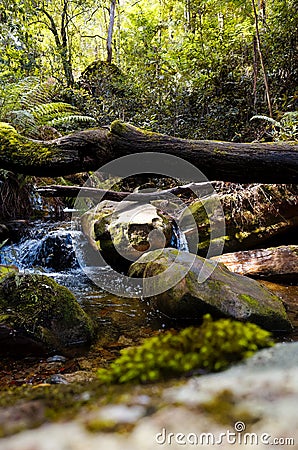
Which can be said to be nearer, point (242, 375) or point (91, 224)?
point (242, 375)

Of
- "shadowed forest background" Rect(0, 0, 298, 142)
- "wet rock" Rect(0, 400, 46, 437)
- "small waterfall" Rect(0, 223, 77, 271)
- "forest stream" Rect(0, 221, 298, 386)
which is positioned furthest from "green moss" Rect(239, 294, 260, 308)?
"shadowed forest background" Rect(0, 0, 298, 142)

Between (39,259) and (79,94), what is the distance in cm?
750

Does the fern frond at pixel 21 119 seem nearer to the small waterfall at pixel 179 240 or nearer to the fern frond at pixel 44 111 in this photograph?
the fern frond at pixel 44 111

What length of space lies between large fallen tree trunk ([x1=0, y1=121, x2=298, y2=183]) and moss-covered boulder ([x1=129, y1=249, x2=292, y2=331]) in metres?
1.29

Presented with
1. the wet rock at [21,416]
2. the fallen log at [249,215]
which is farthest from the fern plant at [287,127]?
the wet rock at [21,416]

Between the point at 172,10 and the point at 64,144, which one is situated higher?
the point at 172,10

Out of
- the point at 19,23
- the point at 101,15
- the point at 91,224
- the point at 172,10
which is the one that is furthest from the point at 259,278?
the point at 101,15

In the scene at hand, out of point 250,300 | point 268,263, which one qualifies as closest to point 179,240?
point 268,263

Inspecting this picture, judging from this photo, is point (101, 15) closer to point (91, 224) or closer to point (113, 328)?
point (91, 224)

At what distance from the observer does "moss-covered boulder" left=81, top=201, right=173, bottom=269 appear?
20.1 ft

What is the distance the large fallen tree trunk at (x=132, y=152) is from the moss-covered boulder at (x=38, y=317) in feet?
4.18

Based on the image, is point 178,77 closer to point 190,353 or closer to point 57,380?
point 57,380

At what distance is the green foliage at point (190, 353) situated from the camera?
68cm

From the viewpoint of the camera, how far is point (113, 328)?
3.99 meters
